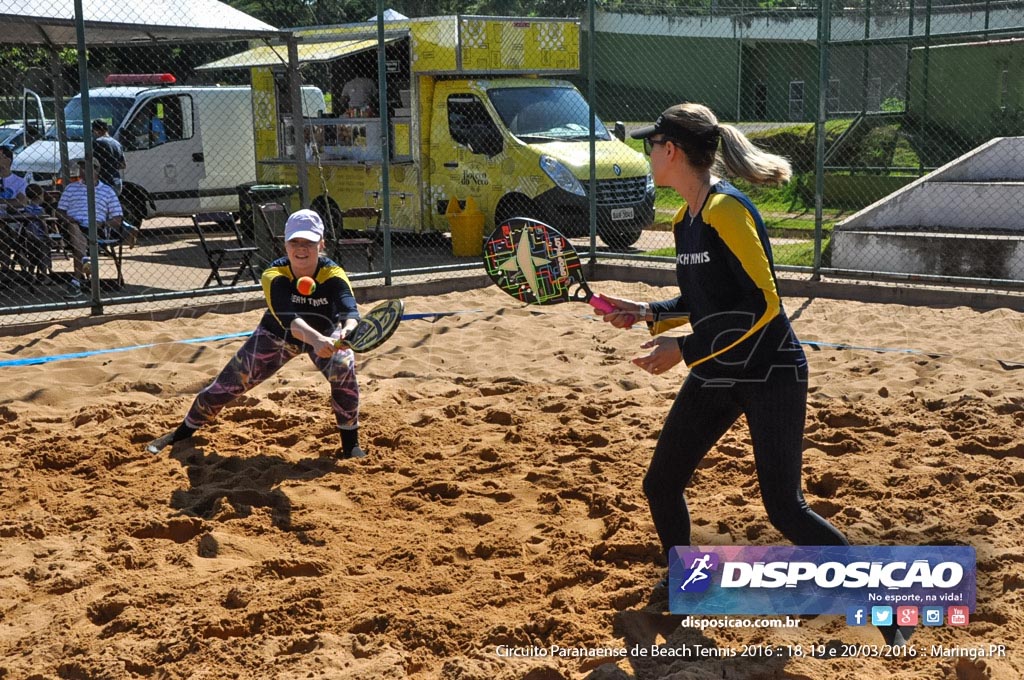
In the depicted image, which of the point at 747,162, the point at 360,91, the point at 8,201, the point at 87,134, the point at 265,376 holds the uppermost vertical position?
the point at 360,91

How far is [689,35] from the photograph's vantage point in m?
26.2

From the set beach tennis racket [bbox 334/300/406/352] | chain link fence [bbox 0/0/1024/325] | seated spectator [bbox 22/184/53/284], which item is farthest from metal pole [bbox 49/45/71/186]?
beach tennis racket [bbox 334/300/406/352]

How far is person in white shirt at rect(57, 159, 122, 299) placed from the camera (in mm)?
11812

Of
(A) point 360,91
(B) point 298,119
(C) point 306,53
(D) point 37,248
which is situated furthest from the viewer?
(A) point 360,91

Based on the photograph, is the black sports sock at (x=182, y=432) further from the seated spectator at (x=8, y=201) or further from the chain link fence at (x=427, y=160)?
the seated spectator at (x=8, y=201)

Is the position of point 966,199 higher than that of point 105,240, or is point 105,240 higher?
point 966,199

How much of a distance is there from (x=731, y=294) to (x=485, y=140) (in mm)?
10996

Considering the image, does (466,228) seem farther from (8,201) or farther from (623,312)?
(623,312)

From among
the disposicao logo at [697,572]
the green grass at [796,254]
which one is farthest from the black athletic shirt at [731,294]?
the green grass at [796,254]

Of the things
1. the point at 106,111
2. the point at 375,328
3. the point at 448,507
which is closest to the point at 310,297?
the point at 375,328

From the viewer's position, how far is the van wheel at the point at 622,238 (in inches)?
575

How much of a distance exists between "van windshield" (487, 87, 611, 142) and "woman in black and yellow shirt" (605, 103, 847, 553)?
34.7 ft

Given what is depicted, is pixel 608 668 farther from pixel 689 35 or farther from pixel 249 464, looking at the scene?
pixel 689 35

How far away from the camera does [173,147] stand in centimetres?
1841
